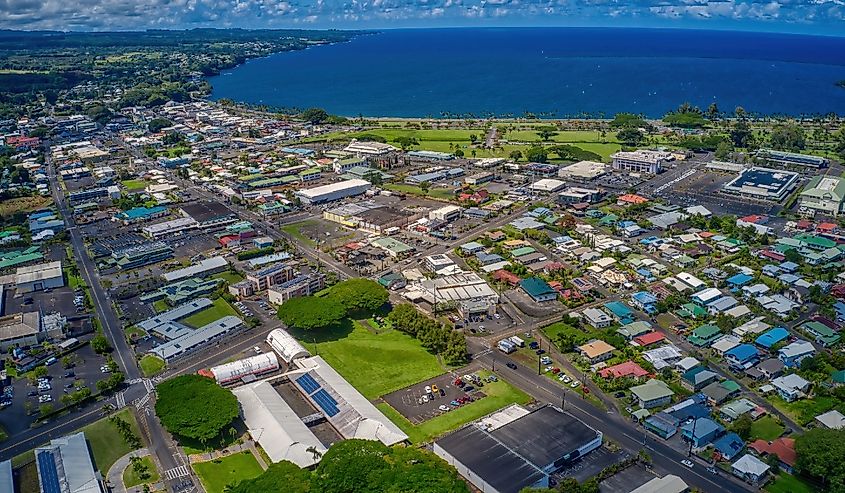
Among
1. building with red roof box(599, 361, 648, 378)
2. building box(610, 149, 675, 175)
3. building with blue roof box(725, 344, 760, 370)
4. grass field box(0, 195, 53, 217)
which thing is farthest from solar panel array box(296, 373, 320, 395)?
building box(610, 149, 675, 175)

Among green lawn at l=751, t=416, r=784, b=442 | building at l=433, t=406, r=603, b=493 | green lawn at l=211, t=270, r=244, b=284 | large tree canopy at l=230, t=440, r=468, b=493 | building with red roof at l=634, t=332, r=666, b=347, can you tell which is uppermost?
large tree canopy at l=230, t=440, r=468, b=493

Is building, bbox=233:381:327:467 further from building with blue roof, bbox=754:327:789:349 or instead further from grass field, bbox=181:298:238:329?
building with blue roof, bbox=754:327:789:349

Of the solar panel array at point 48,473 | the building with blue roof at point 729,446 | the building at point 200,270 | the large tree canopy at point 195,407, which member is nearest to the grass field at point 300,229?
the building at point 200,270

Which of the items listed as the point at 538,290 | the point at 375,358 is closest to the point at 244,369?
the point at 375,358

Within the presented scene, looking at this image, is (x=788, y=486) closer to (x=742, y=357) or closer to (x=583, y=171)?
(x=742, y=357)

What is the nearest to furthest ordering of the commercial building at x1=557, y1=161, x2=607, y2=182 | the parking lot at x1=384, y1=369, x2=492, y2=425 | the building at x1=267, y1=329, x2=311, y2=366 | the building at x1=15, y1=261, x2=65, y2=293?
the parking lot at x1=384, y1=369, x2=492, y2=425, the building at x1=267, y1=329, x2=311, y2=366, the building at x1=15, y1=261, x2=65, y2=293, the commercial building at x1=557, y1=161, x2=607, y2=182

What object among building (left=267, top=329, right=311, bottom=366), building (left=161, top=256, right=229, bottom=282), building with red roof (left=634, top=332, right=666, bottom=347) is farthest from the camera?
building (left=161, top=256, right=229, bottom=282)

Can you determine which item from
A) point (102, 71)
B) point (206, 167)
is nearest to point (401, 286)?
point (206, 167)
